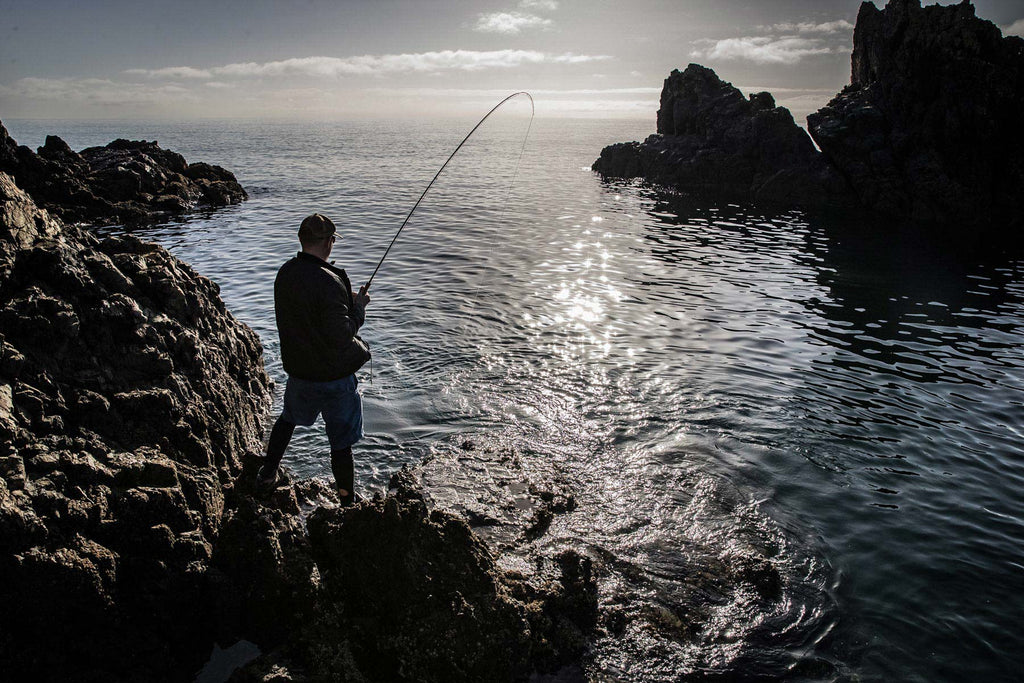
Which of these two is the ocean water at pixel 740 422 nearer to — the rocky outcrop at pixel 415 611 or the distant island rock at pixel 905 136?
the rocky outcrop at pixel 415 611

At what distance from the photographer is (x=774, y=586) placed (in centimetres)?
532

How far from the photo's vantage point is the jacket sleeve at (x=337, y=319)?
4918mm

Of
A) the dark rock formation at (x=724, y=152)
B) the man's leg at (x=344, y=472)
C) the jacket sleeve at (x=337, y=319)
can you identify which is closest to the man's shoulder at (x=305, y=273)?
the jacket sleeve at (x=337, y=319)

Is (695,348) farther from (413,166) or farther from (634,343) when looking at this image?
(413,166)

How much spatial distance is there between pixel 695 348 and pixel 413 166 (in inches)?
2290

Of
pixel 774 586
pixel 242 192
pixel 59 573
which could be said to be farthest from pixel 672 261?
pixel 242 192

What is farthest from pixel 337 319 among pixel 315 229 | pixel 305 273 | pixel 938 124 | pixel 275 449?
pixel 938 124

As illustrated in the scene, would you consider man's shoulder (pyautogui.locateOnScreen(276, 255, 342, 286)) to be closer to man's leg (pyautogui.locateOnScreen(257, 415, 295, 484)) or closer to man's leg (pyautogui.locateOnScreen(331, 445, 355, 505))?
man's leg (pyautogui.locateOnScreen(257, 415, 295, 484))

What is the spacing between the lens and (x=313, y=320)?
16.2 feet

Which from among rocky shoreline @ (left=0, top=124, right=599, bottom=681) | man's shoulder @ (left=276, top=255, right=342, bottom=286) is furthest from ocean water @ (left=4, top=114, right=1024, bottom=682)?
man's shoulder @ (left=276, top=255, right=342, bottom=286)

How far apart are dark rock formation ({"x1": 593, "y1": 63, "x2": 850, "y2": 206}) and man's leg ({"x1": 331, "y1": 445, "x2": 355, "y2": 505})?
41347 millimetres

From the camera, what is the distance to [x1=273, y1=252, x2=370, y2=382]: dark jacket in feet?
16.0

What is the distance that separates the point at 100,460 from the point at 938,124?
45.8m

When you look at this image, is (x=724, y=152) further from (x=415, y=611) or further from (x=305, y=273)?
(x=415, y=611)
